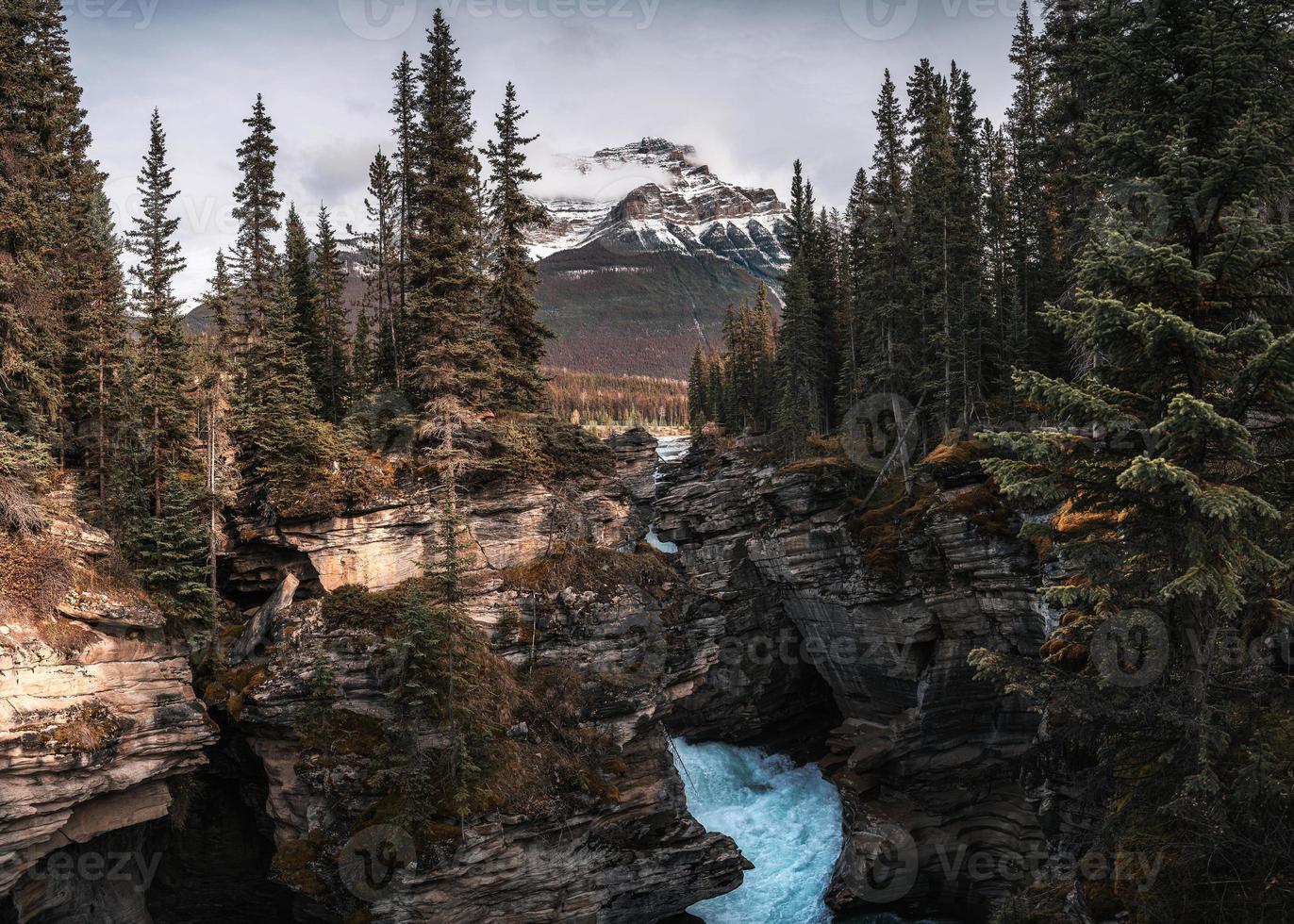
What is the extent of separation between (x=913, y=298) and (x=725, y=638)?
2042 centimetres

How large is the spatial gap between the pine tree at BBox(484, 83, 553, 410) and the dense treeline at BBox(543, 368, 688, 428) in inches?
4016

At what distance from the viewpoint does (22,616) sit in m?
17.8

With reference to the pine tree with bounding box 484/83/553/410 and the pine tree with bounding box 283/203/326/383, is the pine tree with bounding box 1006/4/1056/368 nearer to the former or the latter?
the pine tree with bounding box 484/83/553/410

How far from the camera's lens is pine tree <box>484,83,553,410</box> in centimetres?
2827

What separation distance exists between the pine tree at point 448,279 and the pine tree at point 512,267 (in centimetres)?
101

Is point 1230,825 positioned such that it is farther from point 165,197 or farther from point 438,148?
point 165,197

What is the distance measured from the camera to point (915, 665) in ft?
97.9

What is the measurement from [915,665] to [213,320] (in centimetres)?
3333

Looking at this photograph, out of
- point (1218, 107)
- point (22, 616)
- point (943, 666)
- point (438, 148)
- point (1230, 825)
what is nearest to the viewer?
point (1230, 825)

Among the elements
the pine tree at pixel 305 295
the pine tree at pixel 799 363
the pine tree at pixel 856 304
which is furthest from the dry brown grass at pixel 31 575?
the pine tree at pixel 799 363

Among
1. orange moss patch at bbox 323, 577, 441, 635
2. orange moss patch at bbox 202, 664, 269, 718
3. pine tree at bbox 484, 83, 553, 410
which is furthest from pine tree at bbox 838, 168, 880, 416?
orange moss patch at bbox 202, 664, 269, 718

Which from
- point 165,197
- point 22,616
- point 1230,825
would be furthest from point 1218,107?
point 165,197

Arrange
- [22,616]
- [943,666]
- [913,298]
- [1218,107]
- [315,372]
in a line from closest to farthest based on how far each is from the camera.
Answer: [1218,107], [22,616], [943,666], [315,372], [913,298]

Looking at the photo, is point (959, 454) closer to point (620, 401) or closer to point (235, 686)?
point (235, 686)
